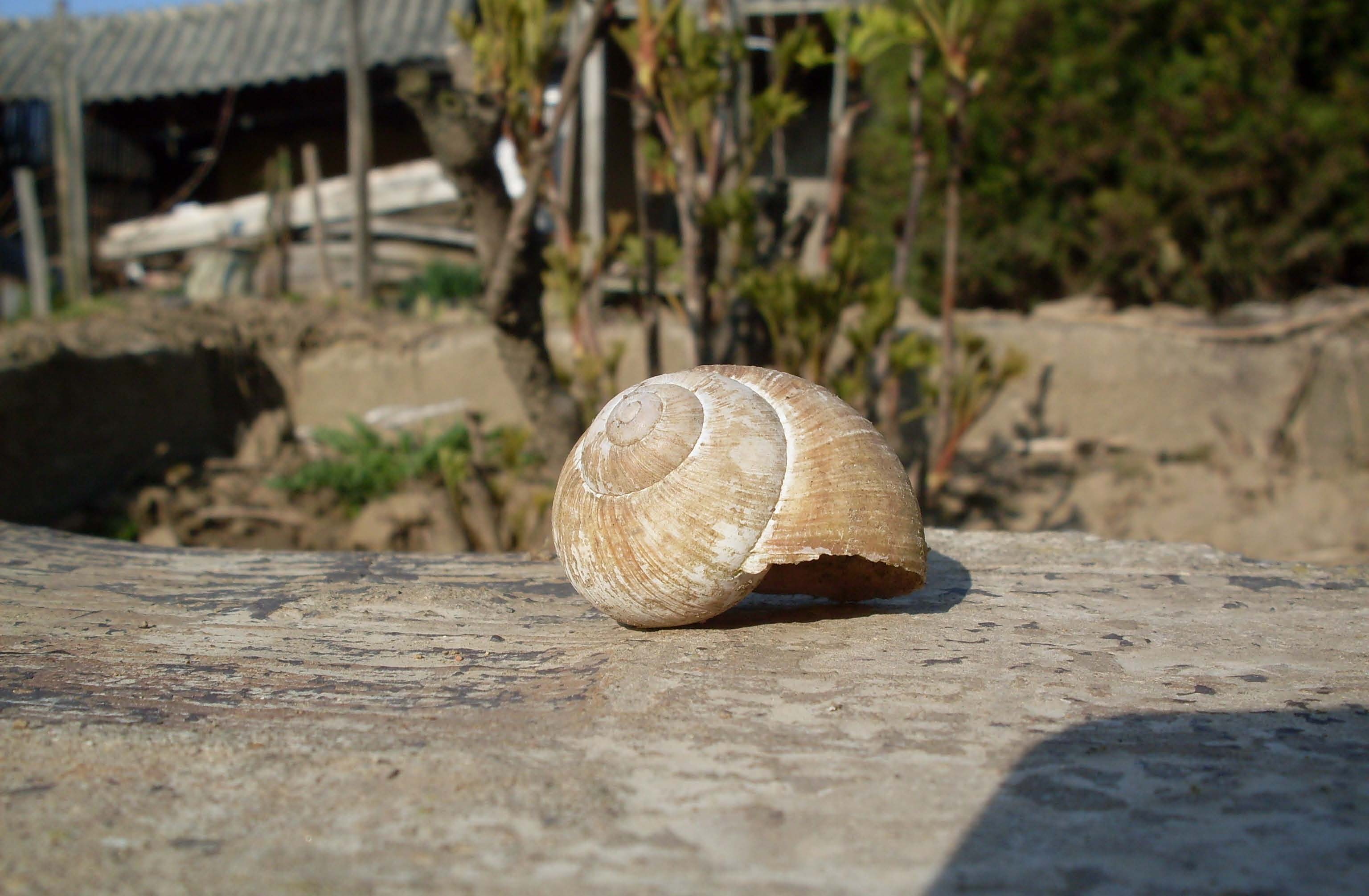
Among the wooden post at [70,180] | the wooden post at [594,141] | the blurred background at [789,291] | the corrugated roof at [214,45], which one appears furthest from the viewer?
the corrugated roof at [214,45]

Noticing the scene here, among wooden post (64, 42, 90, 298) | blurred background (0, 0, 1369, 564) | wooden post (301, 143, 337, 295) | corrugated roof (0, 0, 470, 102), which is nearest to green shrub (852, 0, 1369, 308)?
blurred background (0, 0, 1369, 564)

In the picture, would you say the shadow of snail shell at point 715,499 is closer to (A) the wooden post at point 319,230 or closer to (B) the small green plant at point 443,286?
(B) the small green plant at point 443,286

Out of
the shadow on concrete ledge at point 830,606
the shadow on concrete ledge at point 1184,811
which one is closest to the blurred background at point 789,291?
the shadow on concrete ledge at point 830,606

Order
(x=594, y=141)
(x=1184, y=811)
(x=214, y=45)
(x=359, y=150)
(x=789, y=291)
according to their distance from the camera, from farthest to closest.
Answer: (x=214, y=45), (x=594, y=141), (x=359, y=150), (x=789, y=291), (x=1184, y=811)

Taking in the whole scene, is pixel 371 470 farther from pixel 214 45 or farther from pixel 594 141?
pixel 214 45

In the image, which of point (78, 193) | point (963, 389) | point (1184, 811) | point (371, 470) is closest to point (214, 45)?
point (78, 193)

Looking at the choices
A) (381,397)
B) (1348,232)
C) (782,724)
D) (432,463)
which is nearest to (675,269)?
(432,463)

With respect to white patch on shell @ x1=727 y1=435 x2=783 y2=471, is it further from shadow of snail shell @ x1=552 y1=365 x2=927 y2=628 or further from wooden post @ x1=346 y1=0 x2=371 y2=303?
wooden post @ x1=346 y1=0 x2=371 y2=303

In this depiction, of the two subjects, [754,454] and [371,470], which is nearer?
[754,454]
